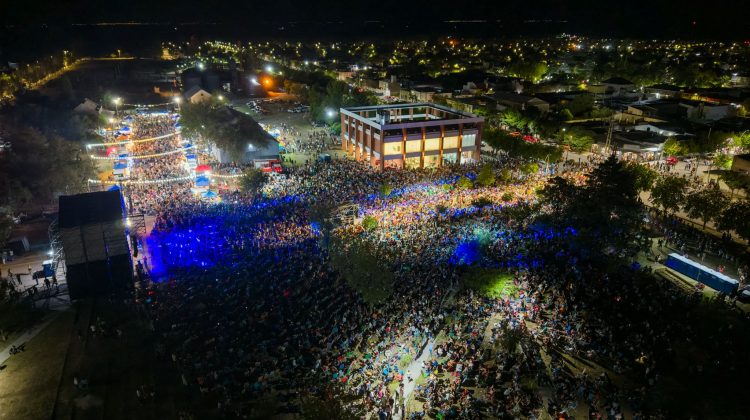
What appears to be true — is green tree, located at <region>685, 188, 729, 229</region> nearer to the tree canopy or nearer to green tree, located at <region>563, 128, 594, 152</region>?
green tree, located at <region>563, 128, 594, 152</region>

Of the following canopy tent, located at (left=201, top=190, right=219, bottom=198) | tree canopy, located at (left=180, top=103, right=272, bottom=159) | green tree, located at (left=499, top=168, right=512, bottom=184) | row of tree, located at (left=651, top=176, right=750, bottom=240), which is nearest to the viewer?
row of tree, located at (left=651, top=176, right=750, bottom=240)

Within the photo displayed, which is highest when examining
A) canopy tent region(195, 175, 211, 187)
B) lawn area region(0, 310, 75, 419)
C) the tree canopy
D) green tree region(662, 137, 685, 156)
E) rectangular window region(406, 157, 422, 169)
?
the tree canopy

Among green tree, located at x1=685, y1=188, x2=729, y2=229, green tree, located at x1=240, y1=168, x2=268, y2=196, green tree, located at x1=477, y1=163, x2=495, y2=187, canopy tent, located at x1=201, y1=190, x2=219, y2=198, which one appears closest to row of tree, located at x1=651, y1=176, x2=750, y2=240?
green tree, located at x1=685, y1=188, x2=729, y2=229

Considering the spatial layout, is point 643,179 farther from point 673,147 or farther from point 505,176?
point 673,147

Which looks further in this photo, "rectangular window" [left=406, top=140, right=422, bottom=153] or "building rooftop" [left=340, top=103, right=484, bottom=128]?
"building rooftop" [left=340, top=103, right=484, bottom=128]

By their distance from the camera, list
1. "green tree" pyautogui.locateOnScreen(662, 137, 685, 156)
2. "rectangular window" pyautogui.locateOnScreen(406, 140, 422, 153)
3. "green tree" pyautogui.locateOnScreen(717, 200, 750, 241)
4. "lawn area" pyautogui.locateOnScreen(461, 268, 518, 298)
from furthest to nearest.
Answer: "rectangular window" pyautogui.locateOnScreen(406, 140, 422, 153)
"green tree" pyautogui.locateOnScreen(662, 137, 685, 156)
"green tree" pyautogui.locateOnScreen(717, 200, 750, 241)
"lawn area" pyautogui.locateOnScreen(461, 268, 518, 298)

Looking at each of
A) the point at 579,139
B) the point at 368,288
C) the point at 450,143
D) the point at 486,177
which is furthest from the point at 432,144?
the point at 368,288

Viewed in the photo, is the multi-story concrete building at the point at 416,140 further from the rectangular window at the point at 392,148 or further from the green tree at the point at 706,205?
the green tree at the point at 706,205

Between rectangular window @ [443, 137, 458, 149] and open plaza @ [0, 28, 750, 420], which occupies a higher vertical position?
rectangular window @ [443, 137, 458, 149]
